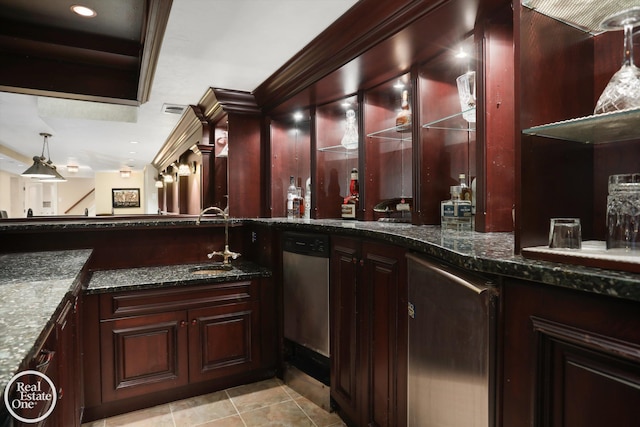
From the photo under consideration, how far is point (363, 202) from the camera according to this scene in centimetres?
252

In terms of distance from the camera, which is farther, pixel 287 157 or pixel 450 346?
pixel 287 157

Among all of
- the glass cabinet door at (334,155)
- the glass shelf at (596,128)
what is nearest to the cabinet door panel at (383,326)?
the glass shelf at (596,128)

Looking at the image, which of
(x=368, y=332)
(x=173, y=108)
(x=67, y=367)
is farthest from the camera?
(x=173, y=108)

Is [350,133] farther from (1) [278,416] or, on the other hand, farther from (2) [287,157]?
(1) [278,416]

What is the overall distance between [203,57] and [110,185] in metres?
12.8

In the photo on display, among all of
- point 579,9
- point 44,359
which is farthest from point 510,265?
point 44,359

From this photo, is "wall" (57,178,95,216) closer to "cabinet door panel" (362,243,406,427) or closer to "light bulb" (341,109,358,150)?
"light bulb" (341,109,358,150)

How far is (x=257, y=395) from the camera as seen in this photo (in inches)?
97.7

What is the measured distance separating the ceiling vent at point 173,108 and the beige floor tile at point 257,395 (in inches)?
109

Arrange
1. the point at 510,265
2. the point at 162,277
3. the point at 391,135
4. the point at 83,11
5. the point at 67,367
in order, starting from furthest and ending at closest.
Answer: the point at 391,135
the point at 162,277
the point at 83,11
the point at 67,367
the point at 510,265

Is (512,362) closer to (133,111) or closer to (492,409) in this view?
(492,409)

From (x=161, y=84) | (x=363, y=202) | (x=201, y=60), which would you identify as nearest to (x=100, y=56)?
(x=161, y=84)

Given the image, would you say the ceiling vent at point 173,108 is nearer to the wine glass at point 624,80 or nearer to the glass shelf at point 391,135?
the glass shelf at point 391,135

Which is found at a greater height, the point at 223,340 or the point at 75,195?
the point at 75,195
